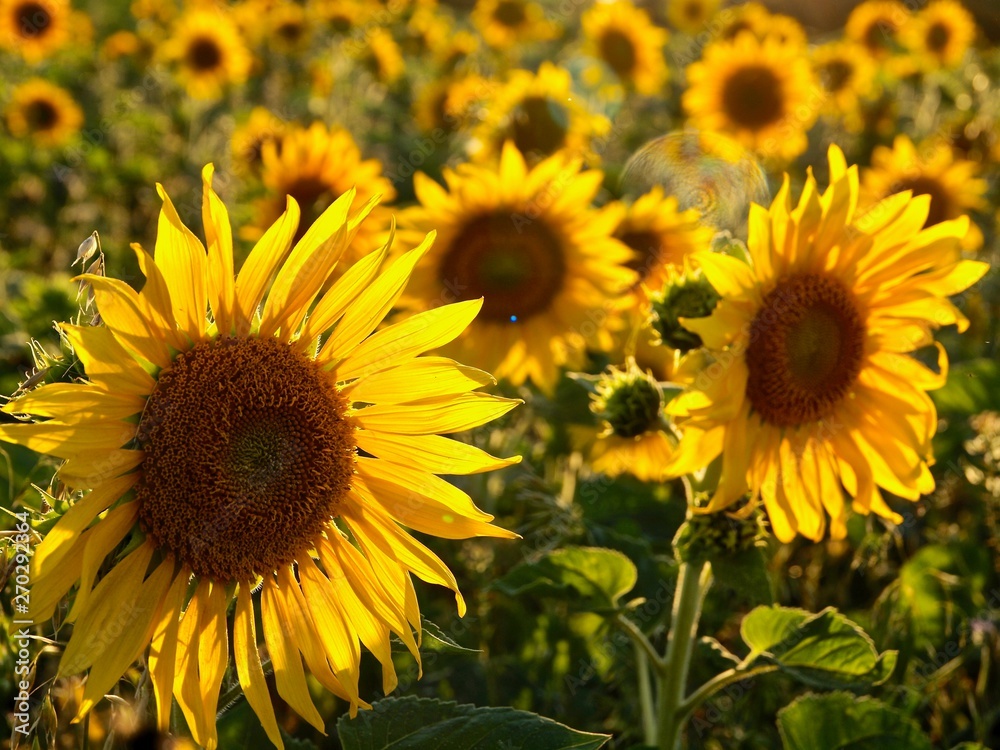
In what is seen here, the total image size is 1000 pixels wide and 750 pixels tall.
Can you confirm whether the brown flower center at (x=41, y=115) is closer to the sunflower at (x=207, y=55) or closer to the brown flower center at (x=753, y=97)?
the sunflower at (x=207, y=55)

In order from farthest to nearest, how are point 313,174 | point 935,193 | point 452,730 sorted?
point 935,193, point 313,174, point 452,730

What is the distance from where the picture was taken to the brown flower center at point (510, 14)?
9.77m

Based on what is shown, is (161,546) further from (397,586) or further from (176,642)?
(397,586)

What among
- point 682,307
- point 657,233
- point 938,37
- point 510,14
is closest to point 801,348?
point 682,307

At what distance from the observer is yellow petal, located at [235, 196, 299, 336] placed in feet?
6.34

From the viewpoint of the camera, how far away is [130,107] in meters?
8.41

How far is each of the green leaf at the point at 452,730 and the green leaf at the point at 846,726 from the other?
86 centimetres

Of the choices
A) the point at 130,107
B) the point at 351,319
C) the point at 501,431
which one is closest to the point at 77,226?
the point at 130,107

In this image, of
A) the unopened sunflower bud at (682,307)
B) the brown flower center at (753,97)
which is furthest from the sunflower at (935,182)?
the unopened sunflower bud at (682,307)

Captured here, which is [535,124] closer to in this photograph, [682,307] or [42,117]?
[682,307]

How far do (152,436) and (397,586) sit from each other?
0.55 m

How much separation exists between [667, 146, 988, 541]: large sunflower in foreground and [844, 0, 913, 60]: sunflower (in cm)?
781

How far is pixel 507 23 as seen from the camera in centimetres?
988

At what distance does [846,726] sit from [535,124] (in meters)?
3.77
